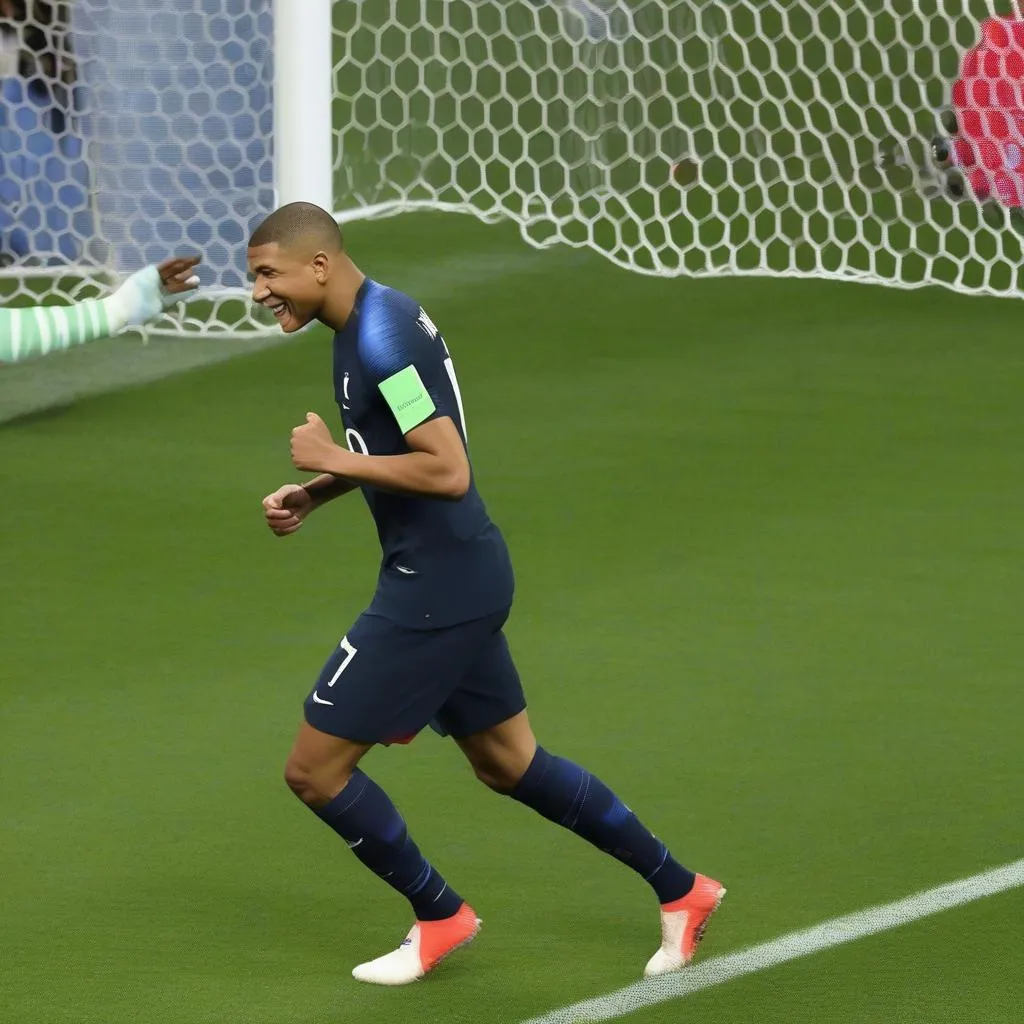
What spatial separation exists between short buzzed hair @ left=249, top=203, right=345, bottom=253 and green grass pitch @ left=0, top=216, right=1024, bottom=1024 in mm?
1404

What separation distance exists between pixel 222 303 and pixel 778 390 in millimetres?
3072

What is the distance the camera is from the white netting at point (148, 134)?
405 inches

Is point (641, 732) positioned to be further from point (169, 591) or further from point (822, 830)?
point (169, 591)

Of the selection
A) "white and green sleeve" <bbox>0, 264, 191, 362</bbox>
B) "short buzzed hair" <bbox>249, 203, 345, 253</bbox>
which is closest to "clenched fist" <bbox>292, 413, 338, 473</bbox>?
"short buzzed hair" <bbox>249, 203, 345, 253</bbox>

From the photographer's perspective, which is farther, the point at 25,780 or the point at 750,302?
the point at 750,302

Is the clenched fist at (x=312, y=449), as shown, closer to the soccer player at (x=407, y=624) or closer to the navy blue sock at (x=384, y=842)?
the soccer player at (x=407, y=624)

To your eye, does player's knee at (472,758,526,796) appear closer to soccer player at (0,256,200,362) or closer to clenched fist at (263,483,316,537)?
clenched fist at (263,483,316,537)

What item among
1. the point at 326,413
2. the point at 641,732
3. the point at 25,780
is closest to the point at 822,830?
the point at 641,732

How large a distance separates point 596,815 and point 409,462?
0.83 meters

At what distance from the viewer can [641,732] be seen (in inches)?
217

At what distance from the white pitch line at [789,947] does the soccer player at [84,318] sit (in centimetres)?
197

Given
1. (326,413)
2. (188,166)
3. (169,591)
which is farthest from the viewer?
(188,166)

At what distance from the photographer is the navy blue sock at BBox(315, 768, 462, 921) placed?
391cm

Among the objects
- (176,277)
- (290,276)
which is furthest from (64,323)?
(290,276)
